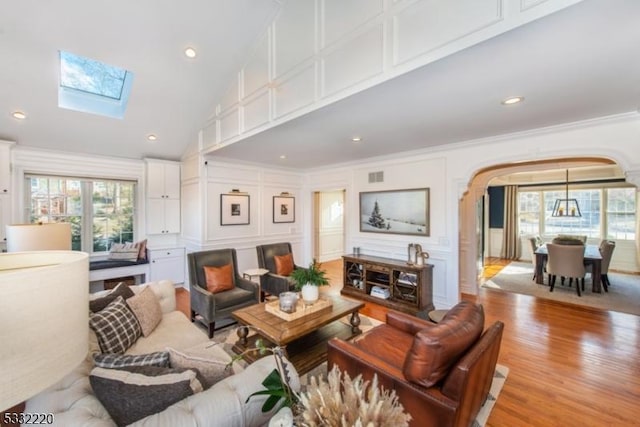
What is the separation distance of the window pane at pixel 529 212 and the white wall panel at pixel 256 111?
8.05 metres

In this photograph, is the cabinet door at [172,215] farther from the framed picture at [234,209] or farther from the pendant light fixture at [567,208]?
the pendant light fixture at [567,208]

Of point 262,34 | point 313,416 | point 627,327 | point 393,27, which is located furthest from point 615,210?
point 313,416

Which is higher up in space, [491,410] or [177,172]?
[177,172]

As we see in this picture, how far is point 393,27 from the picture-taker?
1.97 meters

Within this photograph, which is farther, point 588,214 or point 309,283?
point 588,214

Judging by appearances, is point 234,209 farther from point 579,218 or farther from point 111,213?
point 579,218

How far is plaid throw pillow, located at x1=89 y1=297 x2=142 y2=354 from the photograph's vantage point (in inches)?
71.1

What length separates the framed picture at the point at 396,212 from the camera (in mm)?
4258

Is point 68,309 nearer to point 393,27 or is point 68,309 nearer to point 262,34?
point 393,27

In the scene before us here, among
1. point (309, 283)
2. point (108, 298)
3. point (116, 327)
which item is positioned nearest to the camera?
point (116, 327)

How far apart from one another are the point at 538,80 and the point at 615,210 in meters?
7.34

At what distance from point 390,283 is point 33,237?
4.09 meters

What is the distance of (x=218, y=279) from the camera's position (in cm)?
352

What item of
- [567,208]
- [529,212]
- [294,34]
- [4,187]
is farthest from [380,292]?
[529,212]
